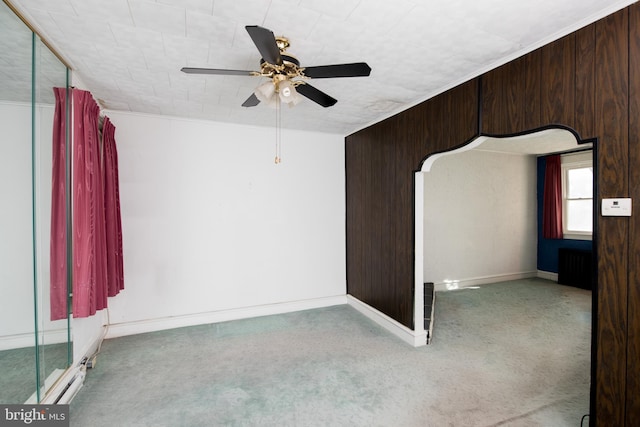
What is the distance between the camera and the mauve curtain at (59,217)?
2.14m

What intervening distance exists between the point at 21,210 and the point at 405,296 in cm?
333

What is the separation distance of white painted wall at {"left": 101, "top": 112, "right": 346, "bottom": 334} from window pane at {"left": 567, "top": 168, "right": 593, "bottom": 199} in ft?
15.6

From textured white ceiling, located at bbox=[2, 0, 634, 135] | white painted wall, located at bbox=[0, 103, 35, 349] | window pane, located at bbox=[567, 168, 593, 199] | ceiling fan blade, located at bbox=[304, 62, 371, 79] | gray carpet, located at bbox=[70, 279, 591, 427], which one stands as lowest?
gray carpet, located at bbox=[70, 279, 591, 427]

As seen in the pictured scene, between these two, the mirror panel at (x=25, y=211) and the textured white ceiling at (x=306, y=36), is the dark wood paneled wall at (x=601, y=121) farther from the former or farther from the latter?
the mirror panel at (x=25, y=211)

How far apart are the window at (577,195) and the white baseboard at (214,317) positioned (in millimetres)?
4809

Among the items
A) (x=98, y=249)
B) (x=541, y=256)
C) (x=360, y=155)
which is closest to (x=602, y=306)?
(x=360, y=155)

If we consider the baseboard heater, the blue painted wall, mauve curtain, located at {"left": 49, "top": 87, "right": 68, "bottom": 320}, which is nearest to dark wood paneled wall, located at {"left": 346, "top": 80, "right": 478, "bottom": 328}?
the baseboard heater

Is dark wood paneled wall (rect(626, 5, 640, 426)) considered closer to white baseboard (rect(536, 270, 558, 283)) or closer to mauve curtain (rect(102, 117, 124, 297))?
mauve curtain (rect(102, 117, 124, 297))

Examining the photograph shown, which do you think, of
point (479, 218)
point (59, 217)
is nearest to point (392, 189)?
point (479, 218)

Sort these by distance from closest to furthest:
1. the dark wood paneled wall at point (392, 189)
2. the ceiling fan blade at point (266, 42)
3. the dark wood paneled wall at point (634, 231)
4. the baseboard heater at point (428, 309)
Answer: the ceiling fan blade at point (266, 42), the dark wood paneled wall at point (634, 231), the dark wood paneled wall at point (392, 189), the baseboard heater at point (428, 309)

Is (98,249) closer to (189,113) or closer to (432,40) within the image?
(189,113)

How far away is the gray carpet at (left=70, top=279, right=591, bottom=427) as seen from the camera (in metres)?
2.04

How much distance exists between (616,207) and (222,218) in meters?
3.75

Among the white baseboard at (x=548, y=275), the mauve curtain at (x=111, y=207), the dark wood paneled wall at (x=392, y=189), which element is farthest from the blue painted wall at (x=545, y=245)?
the mauve curtain at (x=111, y=207)
